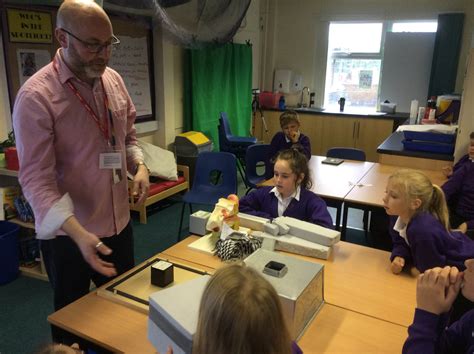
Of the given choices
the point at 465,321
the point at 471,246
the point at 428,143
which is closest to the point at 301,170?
the point at 471,246

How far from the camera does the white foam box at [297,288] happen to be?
119 cm

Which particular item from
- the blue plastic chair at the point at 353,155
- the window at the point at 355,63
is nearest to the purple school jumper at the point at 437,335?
the blue plastic chair at the point at 353,155

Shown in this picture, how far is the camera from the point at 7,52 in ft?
9.36

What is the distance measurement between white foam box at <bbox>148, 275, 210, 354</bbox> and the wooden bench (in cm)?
246

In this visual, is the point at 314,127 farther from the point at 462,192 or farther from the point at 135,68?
the point at 462,192

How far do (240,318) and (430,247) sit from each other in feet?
3.98

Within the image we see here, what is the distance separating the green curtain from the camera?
4699mm

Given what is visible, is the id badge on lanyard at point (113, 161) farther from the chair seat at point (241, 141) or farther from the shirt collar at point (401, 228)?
the chair seat at point (241, 141)

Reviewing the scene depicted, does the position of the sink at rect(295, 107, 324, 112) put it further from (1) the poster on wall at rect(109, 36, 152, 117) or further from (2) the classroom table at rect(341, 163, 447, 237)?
(2) the classroom table at rect(341, 163, 447, 237)

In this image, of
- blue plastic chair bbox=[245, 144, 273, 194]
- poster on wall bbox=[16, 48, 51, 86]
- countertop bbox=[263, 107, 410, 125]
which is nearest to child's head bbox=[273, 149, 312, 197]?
blue plastic chair bbox=[245, 144, 273, 194]

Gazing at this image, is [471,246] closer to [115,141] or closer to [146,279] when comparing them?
[146,279]

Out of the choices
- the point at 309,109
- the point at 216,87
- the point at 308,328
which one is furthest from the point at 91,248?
the point at 309,109

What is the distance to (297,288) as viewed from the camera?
1.22m

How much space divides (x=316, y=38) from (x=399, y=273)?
5261 millimetres
